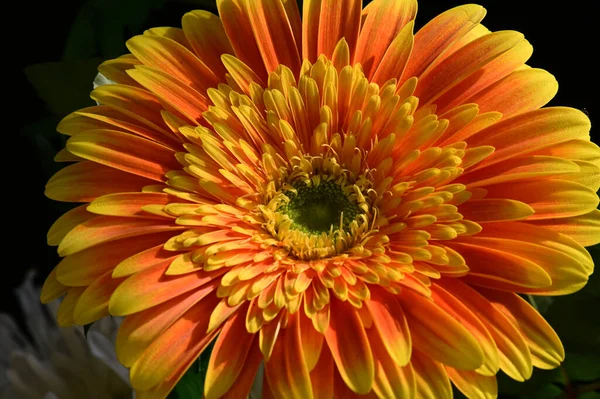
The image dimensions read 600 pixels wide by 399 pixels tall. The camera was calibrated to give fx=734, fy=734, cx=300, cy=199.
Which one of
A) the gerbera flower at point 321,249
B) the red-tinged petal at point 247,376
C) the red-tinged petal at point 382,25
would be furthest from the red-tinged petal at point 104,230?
the red-tinged petal at point 382,25

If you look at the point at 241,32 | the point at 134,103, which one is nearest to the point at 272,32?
the point at 241,32

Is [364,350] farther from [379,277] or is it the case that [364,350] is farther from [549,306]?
[549,306]

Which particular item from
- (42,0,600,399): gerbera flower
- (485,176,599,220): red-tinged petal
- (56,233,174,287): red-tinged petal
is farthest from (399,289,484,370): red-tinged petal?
(56,233,174,287): red-tinged petal

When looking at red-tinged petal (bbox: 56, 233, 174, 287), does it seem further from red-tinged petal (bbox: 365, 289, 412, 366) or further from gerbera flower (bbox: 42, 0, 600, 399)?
red-tinged petal (bbox: 365, 289, 412, 366)

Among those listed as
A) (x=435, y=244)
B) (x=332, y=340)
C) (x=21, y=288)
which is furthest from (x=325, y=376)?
(x=21, y=288)

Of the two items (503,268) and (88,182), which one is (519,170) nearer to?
(503,268)
